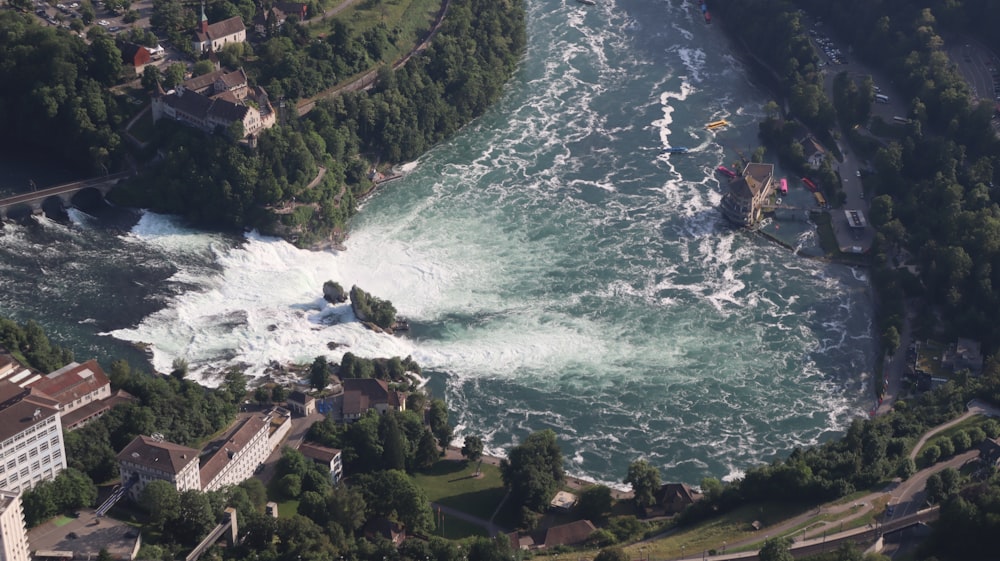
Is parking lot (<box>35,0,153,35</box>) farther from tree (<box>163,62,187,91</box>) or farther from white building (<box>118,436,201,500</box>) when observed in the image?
white building (<box>118,436,201,500</box>)

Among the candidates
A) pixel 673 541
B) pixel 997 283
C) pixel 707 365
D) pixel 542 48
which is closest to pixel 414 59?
pixel 542 48

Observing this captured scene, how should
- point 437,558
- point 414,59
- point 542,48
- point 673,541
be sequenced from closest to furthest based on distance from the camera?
point 437,558 < point 673,541 < point 414,59 < point 542,48

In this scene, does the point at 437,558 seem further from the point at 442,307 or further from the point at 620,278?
the point at 620,278

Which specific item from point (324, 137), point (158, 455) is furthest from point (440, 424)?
point (324, 137)

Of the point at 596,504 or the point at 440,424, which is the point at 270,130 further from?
the point at 596,504

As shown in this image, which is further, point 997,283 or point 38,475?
point 997,283
